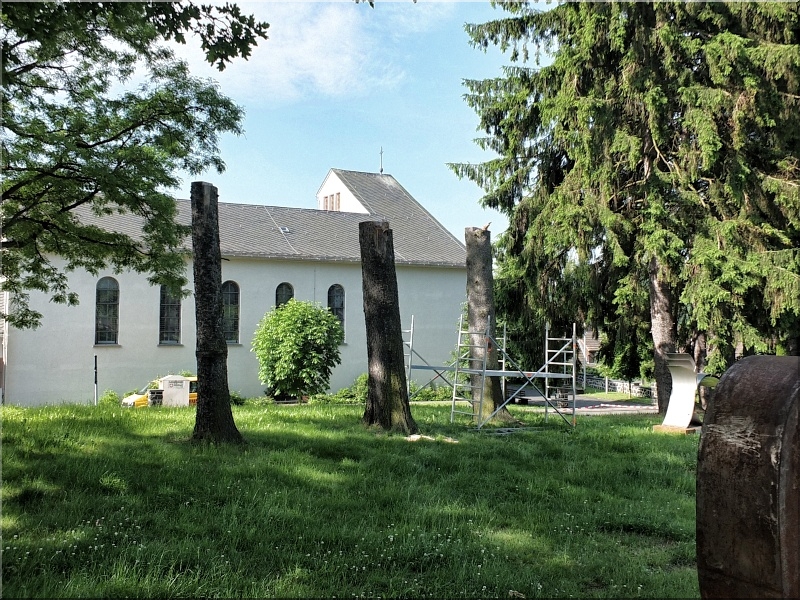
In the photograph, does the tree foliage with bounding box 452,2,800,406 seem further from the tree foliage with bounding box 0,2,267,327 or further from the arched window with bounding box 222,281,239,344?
the arched window with bounding box 222,281,239,344

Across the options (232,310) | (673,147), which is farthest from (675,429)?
(232,310)

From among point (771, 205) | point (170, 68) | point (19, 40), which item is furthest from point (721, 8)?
point (19, 40)

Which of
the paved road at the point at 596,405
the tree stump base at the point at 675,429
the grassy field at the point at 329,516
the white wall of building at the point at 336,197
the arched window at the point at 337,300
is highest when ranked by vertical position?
the white wall of building at the point at 336,197

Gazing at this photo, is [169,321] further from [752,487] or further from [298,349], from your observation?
[752,487]

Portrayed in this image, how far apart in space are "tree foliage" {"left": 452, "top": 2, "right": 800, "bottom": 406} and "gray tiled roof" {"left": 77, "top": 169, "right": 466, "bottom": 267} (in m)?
12.9

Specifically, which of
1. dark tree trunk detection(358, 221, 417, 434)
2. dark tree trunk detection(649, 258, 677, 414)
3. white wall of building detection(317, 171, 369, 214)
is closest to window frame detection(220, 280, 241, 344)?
white wall of building detection(317, 171, 369, 214)

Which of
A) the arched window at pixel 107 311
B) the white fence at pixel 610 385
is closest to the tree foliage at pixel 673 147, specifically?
the arched window at pixel 107 311

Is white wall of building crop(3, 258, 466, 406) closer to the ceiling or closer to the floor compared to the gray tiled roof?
closer to the floor

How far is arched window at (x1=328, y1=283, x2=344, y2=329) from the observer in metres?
29.1

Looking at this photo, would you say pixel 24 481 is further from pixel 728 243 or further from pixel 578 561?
pixel 728 243

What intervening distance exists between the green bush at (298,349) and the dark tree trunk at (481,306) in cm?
1123

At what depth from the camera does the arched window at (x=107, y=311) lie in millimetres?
24391

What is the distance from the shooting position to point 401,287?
30500 millimetres

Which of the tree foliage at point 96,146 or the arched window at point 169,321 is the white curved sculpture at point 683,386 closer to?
the tree foliage at point 96,146
